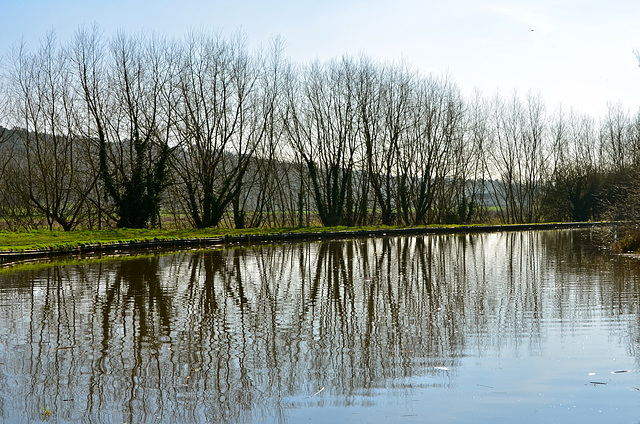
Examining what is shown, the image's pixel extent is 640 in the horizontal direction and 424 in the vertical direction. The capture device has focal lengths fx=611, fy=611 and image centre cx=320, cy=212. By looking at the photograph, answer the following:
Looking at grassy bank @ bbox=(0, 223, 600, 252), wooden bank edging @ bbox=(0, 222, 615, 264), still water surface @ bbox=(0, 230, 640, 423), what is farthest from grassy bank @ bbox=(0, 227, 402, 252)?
still water surface @ bbox=(0, 230, 640, 423)

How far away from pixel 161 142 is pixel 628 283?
2384cm

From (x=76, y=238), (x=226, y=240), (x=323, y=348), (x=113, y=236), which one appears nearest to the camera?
(x=323, y=348)

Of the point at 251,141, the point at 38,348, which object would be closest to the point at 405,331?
the point at 38,348

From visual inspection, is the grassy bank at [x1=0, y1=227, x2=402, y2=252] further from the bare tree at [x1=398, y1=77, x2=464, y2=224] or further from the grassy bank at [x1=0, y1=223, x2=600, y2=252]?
the bare tree at [x1=398, y1=77, x2=464, y2=224]

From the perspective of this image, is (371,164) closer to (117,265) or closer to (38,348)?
(117,265)

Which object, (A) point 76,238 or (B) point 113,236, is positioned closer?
(A) point 76,238

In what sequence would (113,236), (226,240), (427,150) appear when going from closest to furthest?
1. (113,236)
2. (226,240)
3. (427,150)

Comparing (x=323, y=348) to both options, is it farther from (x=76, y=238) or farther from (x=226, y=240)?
(x=226, y=240)

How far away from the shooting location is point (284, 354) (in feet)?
20.4

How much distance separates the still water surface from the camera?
461 centimetres

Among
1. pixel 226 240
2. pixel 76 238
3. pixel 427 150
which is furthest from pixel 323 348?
pixel 427 150

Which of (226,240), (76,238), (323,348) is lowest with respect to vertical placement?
(323,348)

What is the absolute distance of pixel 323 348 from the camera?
255 inches

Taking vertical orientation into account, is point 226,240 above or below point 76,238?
below
